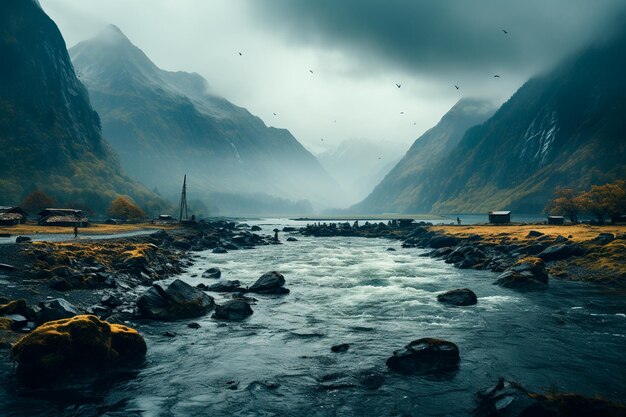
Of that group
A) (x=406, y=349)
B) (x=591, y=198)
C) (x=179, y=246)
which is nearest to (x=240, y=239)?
Result: (x=179, y=246)

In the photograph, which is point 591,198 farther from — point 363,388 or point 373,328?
point 363,388

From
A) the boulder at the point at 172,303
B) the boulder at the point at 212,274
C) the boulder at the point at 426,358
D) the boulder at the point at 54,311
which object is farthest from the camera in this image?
the boulder at the point at 212,274

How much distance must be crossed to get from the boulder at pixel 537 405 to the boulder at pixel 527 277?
90.6 ft

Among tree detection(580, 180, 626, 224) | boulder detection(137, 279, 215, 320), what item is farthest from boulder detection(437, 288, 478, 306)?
tree detection(580, 180, 626, 224)

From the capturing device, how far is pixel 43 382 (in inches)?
681

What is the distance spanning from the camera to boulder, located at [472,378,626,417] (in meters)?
14.1

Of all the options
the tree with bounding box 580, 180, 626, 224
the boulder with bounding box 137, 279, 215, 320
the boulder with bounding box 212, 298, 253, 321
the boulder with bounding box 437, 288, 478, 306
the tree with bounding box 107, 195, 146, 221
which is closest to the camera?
the boulder with bounding box 137, 279, 215, 320

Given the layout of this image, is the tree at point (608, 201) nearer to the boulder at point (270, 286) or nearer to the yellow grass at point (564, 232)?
the yellow grass at point (564, 232)

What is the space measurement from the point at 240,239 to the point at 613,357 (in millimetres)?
90574

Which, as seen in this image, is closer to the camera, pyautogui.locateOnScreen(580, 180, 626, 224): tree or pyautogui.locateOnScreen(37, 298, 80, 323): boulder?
pyautogui.locateOnScreen(37, 298, 80, 323): boulder

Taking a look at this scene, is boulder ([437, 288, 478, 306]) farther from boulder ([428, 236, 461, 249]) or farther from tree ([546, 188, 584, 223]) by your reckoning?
tree ([546, 188, 584, 223])

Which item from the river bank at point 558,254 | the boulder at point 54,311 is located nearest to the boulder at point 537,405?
the boulder at point 54,311

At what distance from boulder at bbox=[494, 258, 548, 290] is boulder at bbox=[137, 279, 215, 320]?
1285 inches

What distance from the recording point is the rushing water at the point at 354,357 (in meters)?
16.7
